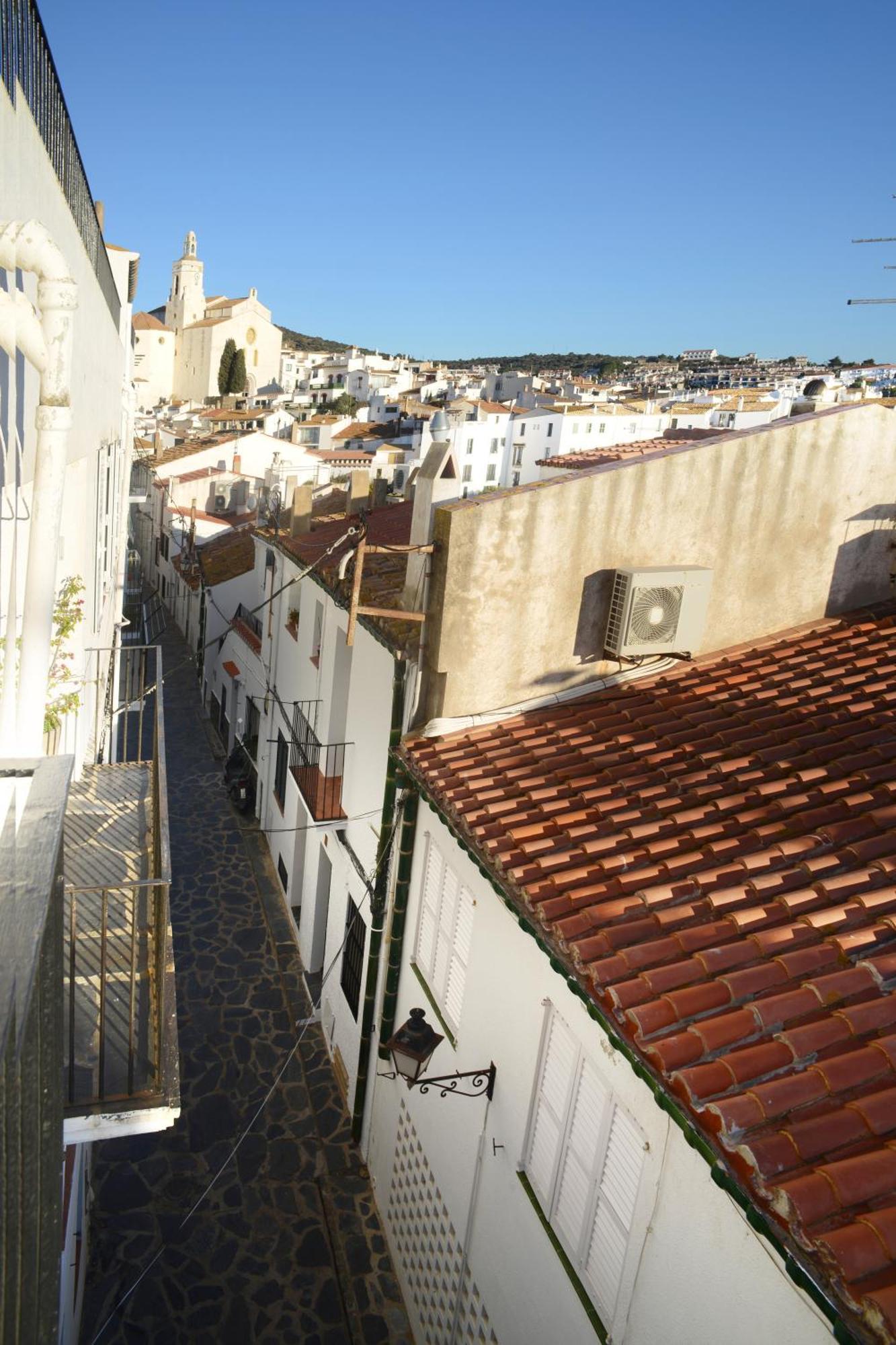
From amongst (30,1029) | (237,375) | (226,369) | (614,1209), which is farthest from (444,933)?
(226,369)

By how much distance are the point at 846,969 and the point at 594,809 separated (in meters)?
2.20

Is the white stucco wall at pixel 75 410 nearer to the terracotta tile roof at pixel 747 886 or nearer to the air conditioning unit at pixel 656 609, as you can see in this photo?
the terracotta tile roof at pixel 747 886

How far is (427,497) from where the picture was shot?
344 inches

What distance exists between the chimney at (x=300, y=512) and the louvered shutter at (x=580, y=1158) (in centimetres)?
1240

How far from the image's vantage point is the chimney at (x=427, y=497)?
8.21m

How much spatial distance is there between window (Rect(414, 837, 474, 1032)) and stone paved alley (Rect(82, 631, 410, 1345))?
3597mm

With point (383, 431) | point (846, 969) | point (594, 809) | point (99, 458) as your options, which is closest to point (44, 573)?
point (846, 969)

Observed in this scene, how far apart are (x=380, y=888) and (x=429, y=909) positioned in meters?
1.10

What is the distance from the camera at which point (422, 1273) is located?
27.8 ft

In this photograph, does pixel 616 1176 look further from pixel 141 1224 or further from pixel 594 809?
pixel 141 1224

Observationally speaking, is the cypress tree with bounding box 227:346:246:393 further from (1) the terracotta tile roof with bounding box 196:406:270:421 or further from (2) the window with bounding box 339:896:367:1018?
(2) the window with bounding box 339:896:367:1018

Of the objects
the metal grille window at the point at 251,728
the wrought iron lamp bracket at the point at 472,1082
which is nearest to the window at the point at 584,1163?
the wrought iron lamp bracket at the point at 472,1082

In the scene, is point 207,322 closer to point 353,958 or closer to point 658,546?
point 353,958

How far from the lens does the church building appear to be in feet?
341
